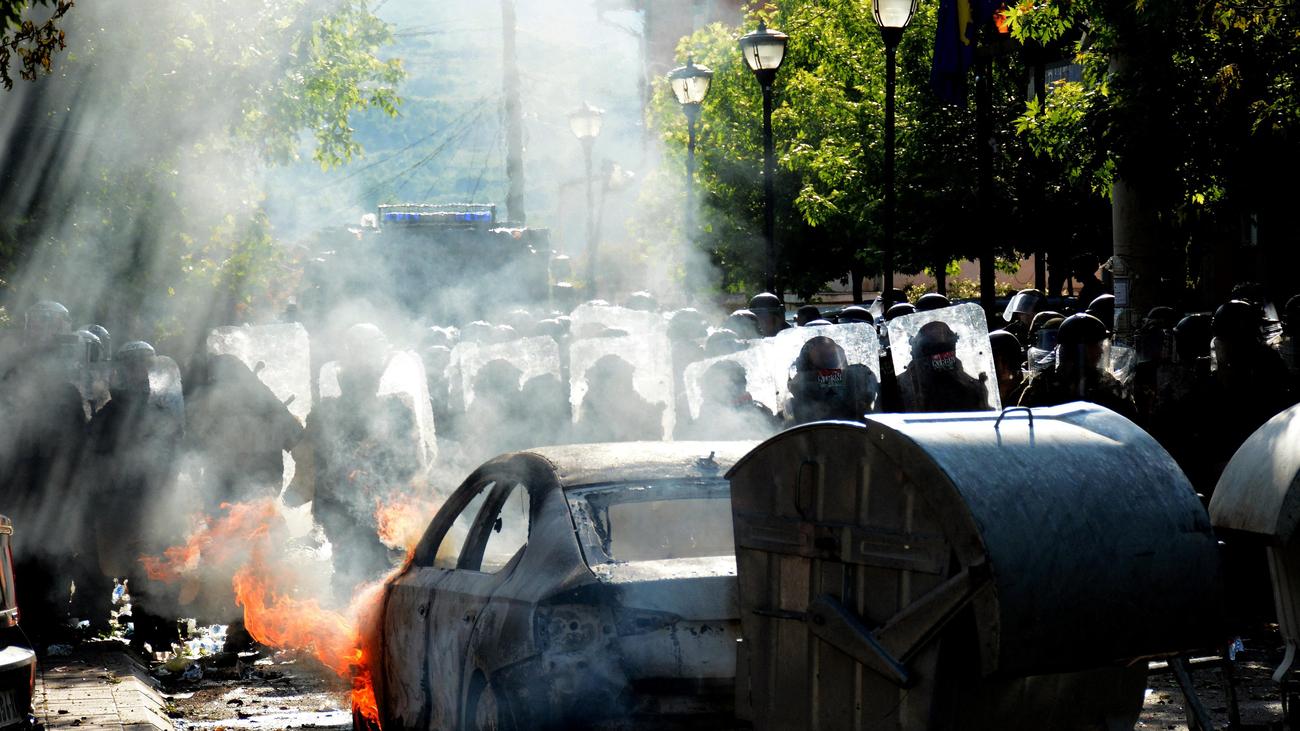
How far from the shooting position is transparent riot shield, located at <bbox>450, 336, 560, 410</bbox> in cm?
1230

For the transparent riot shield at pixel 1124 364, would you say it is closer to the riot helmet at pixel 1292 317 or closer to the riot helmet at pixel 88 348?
the riot helmet at pixel 1292 317

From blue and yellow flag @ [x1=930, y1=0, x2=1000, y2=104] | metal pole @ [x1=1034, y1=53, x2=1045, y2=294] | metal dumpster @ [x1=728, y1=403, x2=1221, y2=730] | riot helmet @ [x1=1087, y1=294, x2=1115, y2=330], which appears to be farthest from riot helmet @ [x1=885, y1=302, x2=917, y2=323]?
metal pole @ [x1=1034, y1=53, x2=1045, y2=294]

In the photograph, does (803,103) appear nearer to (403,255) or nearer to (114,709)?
(403,255)

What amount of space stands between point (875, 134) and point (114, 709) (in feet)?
77.6

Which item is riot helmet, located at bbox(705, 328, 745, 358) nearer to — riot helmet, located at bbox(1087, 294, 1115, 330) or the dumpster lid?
riot helmet, located at bbox(1087, 294, 1115, 330)

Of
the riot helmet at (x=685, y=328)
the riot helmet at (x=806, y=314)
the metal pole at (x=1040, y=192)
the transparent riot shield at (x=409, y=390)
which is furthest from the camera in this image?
the metal pole at (x=1040, y=192)

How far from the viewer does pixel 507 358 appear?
40.8ft

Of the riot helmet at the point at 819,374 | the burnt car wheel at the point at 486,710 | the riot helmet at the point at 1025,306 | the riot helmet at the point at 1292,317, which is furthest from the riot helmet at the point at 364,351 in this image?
the riot helmet at the point at 1025,306

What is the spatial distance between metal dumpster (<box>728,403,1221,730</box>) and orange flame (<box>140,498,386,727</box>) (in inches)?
141

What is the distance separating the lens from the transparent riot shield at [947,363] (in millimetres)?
9180

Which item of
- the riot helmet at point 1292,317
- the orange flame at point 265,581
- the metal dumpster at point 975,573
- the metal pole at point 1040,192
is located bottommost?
the orange flame at point 265,581

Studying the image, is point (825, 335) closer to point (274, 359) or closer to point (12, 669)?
point (274, 359)

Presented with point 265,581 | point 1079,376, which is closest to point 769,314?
point 1079,376

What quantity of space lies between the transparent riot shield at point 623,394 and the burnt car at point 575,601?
477cm
